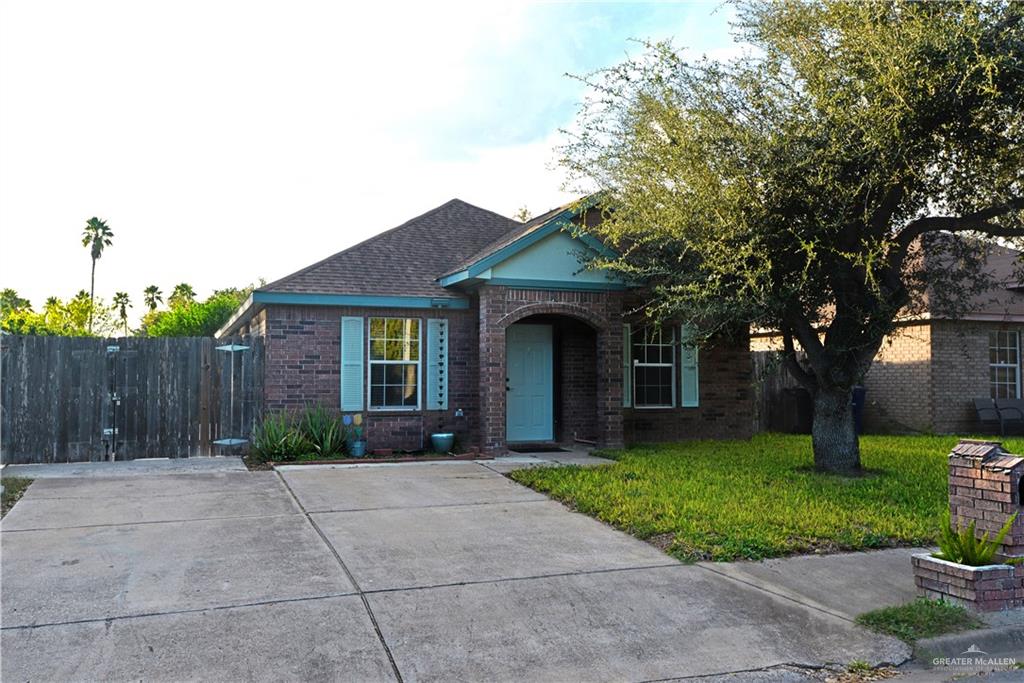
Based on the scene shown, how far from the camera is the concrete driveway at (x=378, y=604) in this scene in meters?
4.44

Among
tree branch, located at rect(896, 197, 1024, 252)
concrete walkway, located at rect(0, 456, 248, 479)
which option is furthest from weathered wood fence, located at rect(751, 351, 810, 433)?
concrete walkway, located at rect(0, 456, 248, 479)

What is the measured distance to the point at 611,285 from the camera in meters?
13.6

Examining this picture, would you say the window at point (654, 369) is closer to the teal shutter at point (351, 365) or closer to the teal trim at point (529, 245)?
the teal trim at point (529, 245)

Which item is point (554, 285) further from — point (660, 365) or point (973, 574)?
point (973, 574)


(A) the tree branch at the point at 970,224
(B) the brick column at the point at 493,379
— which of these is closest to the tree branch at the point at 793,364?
(A) the tree branch at the point at 970,224

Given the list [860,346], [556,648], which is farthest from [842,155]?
[556,648]

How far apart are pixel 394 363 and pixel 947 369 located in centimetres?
1248

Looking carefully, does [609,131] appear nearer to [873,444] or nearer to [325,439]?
[325,439]

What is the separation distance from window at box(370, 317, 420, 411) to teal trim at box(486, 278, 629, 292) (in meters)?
1.85

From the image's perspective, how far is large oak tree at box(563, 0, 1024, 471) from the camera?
27.5 ft

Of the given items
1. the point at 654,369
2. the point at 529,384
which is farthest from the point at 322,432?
the point at 654,369

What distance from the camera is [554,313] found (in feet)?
43.8

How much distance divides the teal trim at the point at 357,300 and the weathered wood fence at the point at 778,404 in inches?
317

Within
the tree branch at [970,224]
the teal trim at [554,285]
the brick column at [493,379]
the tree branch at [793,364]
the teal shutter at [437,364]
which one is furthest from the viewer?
the teal shutter at [437,364]
